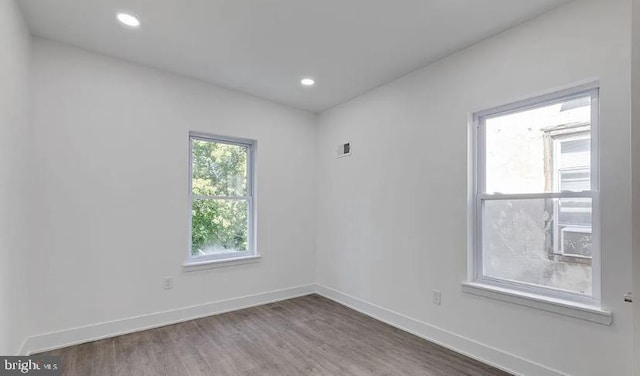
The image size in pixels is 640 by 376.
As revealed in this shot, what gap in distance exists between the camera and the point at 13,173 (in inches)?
84.0

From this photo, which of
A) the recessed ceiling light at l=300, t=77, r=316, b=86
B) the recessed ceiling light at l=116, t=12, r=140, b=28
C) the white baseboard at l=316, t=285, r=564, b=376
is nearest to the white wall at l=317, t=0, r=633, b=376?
the white baseboard at l=316, t=285, r=564, b=376

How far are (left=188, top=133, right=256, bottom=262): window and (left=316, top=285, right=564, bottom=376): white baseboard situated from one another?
1589mm

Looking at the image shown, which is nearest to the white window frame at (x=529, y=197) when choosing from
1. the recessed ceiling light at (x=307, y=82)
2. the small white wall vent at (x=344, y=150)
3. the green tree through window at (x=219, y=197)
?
the small white wall vent at (x=344, y=150)

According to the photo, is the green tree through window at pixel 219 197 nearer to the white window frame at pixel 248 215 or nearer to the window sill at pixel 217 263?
the white window frame at pixel 248 215

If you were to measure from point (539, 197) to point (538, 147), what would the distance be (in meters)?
0.39

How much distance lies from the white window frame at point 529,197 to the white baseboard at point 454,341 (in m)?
0.43

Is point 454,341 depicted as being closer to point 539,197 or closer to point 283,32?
point 539,197

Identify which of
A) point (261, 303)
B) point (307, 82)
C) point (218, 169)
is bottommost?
point (261, 303)

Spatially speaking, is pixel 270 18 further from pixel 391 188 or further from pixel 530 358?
pixel 530 358

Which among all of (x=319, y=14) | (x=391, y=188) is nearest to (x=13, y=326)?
(x=319, y=14)

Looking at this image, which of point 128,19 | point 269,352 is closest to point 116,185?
point 128,19

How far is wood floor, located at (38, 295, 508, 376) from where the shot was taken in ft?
7.89

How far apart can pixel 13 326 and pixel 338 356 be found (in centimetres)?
241

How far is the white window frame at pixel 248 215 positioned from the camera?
353 centimetres
